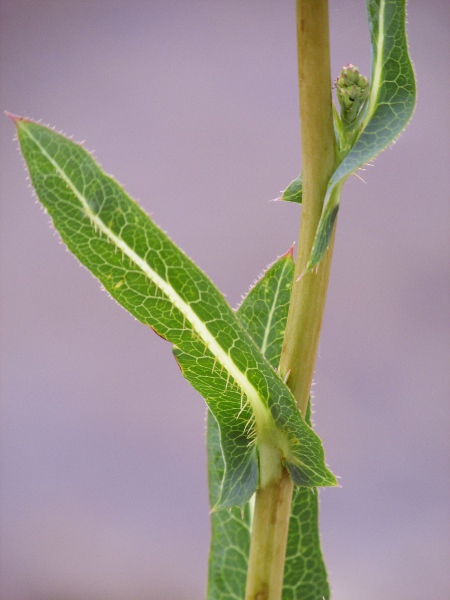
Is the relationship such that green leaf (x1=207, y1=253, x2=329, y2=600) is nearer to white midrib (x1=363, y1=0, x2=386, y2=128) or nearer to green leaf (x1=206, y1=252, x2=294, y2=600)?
green leaf (x1=206, y1=252, x2=294, y2=600)

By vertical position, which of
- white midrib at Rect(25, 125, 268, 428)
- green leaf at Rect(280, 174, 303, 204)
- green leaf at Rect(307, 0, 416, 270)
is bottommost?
white midrib at Rect(25, 125, 268, 428)

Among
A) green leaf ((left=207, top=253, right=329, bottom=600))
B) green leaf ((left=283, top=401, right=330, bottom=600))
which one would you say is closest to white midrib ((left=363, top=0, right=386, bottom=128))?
green leaf ((left=207, top=253, right=329, bottom=600))

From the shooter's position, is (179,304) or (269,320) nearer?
(179,304)

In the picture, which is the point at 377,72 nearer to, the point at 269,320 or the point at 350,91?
the point at 350,91

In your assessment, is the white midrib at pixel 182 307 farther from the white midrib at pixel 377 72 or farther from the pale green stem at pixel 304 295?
the white midrib at pixel 377 72

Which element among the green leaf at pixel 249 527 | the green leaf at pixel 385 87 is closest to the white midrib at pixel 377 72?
the green leaf at pixel 385 87

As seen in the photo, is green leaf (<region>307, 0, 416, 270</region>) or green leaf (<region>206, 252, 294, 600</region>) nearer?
green leaf (<region>307, 0, 416, 270</region>)

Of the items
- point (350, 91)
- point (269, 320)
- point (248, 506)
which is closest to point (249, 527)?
point (248, 506)
